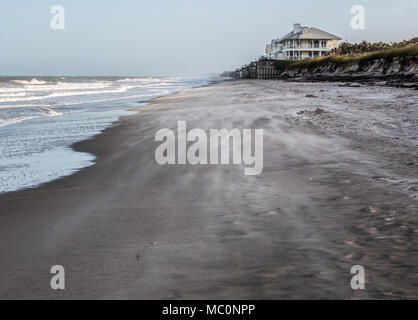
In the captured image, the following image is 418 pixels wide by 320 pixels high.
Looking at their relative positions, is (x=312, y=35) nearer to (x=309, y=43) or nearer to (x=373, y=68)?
(x=309, y=43)

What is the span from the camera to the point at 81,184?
5.96 metres

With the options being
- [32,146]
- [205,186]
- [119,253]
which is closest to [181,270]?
[119,253]

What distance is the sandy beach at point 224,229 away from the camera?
2.75m

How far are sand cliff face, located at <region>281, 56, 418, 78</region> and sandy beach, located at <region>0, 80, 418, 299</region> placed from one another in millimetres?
26932

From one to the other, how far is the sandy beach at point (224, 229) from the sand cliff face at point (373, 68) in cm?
2693

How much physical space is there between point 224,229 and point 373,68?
3902cm

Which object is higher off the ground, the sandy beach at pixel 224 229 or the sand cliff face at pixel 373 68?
the sand cliff face at pixel 373 68

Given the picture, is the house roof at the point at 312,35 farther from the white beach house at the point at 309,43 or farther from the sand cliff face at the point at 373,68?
the sand cliff face at the point at 373,68

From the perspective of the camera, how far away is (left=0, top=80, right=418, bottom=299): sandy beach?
2.75 metres

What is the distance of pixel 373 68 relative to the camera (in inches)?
1496

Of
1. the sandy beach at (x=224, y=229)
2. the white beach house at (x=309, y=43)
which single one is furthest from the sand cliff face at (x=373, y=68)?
the sandy beach at (x=224, y=229)

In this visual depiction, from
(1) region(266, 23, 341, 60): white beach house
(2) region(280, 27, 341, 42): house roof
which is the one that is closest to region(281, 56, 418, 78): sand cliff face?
(2) region(280, 27, 341, 42): house roof

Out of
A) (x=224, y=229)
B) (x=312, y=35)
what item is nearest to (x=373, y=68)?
(x=224, y=229)

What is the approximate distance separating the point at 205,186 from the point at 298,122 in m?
6.31
